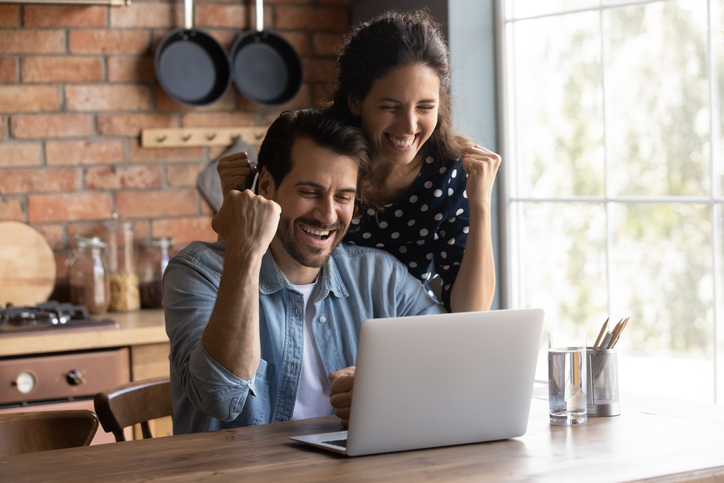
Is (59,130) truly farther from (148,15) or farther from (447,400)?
(447,400)

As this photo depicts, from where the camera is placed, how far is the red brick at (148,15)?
311 centimetres

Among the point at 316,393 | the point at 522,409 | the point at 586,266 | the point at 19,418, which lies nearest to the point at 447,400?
the point at 522,409


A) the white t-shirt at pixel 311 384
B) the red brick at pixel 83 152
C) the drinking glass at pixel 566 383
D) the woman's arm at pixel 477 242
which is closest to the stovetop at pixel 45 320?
the red brick at pixel 83 152

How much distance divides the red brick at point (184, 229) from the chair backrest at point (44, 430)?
162 cm

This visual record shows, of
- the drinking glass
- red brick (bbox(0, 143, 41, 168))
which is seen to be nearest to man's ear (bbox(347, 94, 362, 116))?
the drinking glass

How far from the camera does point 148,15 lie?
10.3ft

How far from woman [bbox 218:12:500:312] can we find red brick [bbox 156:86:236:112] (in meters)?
1.34

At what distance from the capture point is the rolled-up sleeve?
4.83 feet

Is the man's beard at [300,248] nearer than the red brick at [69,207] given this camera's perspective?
Yes

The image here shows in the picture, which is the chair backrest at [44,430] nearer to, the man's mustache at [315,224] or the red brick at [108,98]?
the man's mustache at [315,224]

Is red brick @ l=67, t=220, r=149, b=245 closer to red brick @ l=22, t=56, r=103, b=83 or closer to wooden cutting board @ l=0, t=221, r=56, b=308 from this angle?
wooden cutting board @ l=0, t=221, r=56, b=308

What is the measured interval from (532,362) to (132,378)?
1668mm

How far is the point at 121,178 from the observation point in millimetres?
3137

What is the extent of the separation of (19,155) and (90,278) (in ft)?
1.70
